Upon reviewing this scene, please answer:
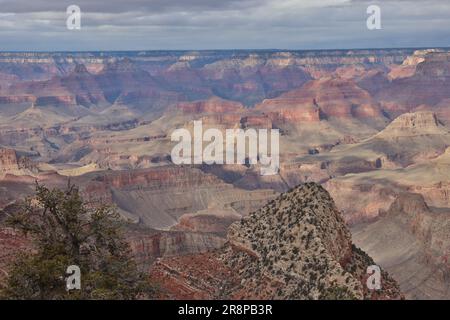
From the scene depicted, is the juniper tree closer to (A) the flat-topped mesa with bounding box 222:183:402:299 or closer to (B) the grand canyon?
(B) the grand canyon

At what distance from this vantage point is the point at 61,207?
32062 mm

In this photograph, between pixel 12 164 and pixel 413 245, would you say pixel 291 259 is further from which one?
pixel 12 164

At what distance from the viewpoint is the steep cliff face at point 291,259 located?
31922 mm

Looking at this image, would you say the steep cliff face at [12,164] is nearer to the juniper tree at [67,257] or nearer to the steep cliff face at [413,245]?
the steep cliff face at [413,245]

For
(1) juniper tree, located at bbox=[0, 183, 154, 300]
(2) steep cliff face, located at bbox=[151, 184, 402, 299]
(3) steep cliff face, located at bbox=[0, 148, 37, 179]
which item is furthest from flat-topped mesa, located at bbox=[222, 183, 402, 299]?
(3) steep cliff face, located at bbox=[0, 148, 37, 179]

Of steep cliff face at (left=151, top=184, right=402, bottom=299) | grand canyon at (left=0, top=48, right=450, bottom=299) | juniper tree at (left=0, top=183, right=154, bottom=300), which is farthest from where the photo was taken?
grand canyon at (left=0, top=48, right=450, bottom=299)

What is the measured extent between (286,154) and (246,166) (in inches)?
604

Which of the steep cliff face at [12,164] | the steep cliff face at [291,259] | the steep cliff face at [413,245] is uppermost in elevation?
the steep cliff face at [291,259]

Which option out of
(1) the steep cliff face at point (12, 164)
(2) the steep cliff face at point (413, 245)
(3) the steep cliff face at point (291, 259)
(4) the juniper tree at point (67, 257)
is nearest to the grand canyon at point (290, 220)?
(3) the steep cliff face at point (291, 259)

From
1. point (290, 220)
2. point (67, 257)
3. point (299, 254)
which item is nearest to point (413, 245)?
point (290, 220)

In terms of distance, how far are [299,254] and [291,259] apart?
389 mm

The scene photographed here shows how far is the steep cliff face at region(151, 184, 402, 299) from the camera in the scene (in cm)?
3192

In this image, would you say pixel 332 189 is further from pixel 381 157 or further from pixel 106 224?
pixel 106 224
